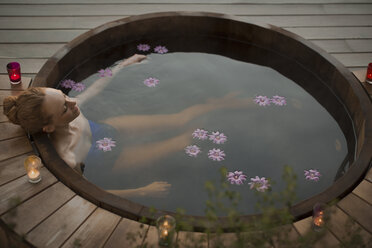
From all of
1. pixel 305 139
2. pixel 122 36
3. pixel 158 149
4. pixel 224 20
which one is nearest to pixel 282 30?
pixel 224 20

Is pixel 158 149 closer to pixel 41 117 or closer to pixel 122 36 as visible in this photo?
pixel 41 117

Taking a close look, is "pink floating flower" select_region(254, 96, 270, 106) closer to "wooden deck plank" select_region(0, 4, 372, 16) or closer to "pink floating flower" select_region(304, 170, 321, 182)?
"pink floating flower" select_region(304, 170, 321, 182)

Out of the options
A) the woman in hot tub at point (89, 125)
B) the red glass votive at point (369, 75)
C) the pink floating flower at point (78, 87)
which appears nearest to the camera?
the woman in hot tub at point (89, 125)

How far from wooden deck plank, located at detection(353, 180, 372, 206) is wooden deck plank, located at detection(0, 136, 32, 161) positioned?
1553 mm

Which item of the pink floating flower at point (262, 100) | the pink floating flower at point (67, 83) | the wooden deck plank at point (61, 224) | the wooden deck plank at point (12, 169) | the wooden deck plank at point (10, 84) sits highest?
the wooden deck plank at point (10, 84)

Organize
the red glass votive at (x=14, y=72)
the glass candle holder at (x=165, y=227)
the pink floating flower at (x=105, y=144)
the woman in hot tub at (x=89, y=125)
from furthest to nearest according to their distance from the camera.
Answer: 1. the red glass votive at (x=14, y=72)
2. the pink floating flower at (x=105, y=144)
3. the woman in hot tub at (x=89, y=125)
4. the glass candle holder at (x=165, y=227)

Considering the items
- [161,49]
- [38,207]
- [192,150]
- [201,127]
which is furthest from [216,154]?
[161,49]

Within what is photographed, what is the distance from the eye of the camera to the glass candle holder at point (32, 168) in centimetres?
198

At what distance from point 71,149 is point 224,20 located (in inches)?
61.2

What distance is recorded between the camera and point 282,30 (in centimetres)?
310

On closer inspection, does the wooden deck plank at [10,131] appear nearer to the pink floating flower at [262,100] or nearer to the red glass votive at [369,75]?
the pink floating flower at [262,100]

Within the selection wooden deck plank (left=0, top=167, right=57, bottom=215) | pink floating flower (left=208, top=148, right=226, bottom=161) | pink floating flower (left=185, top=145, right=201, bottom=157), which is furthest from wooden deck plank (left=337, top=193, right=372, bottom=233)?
wooden deck plank (left=0, top=167, right=57, bottom=215)

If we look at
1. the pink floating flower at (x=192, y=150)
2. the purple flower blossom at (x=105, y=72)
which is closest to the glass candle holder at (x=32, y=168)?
the pink floating flower at (x=192, y=150)

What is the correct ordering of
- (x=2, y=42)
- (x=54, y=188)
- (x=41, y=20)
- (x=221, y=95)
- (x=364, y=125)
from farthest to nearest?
1. (x=41, y=20)
2. (x=2, y=42)
3. (x=221, y=95)
4. (x=364, y=125)
5. (x=54, y=188)
